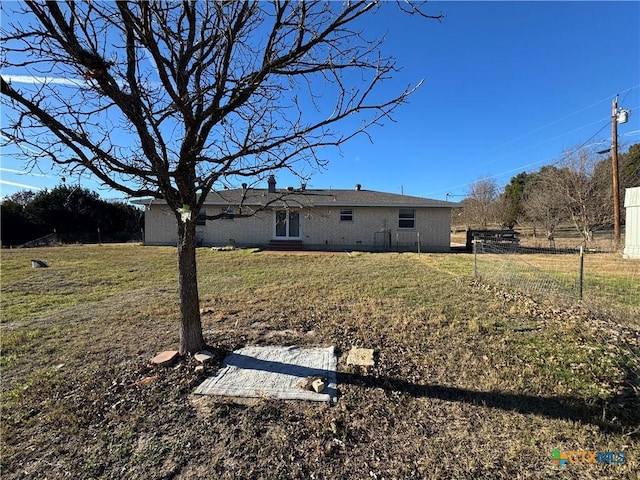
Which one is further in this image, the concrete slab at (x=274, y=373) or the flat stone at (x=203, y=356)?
the flat stone at (x=203, y=356)

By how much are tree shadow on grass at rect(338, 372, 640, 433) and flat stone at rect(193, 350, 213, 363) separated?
4.46 ft

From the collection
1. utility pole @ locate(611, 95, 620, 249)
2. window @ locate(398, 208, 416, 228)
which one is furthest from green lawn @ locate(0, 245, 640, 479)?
utility pole @ locate(611, 95, 620, 249)

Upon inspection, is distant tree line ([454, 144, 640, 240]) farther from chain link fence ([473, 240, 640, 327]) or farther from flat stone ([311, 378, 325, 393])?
flat stone ([311, 378, 325, 393])

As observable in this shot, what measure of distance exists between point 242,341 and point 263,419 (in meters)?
1.61

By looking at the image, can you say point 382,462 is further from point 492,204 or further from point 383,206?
point 492,204

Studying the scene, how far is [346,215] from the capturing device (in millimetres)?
16500

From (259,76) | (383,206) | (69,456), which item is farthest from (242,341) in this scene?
(383,206)

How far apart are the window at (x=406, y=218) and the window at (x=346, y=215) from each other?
249 cm

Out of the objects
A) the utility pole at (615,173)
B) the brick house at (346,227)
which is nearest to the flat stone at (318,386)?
the brick house at (346,227)

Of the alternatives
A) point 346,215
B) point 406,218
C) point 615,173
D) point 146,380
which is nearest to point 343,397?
point 146,380

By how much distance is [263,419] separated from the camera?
2424mm

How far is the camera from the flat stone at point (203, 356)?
3.26 metres

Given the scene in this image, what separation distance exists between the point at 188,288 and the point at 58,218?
23.5 m

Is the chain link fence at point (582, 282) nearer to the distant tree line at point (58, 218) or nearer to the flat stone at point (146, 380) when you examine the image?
the flat stone at point (146, 380)
